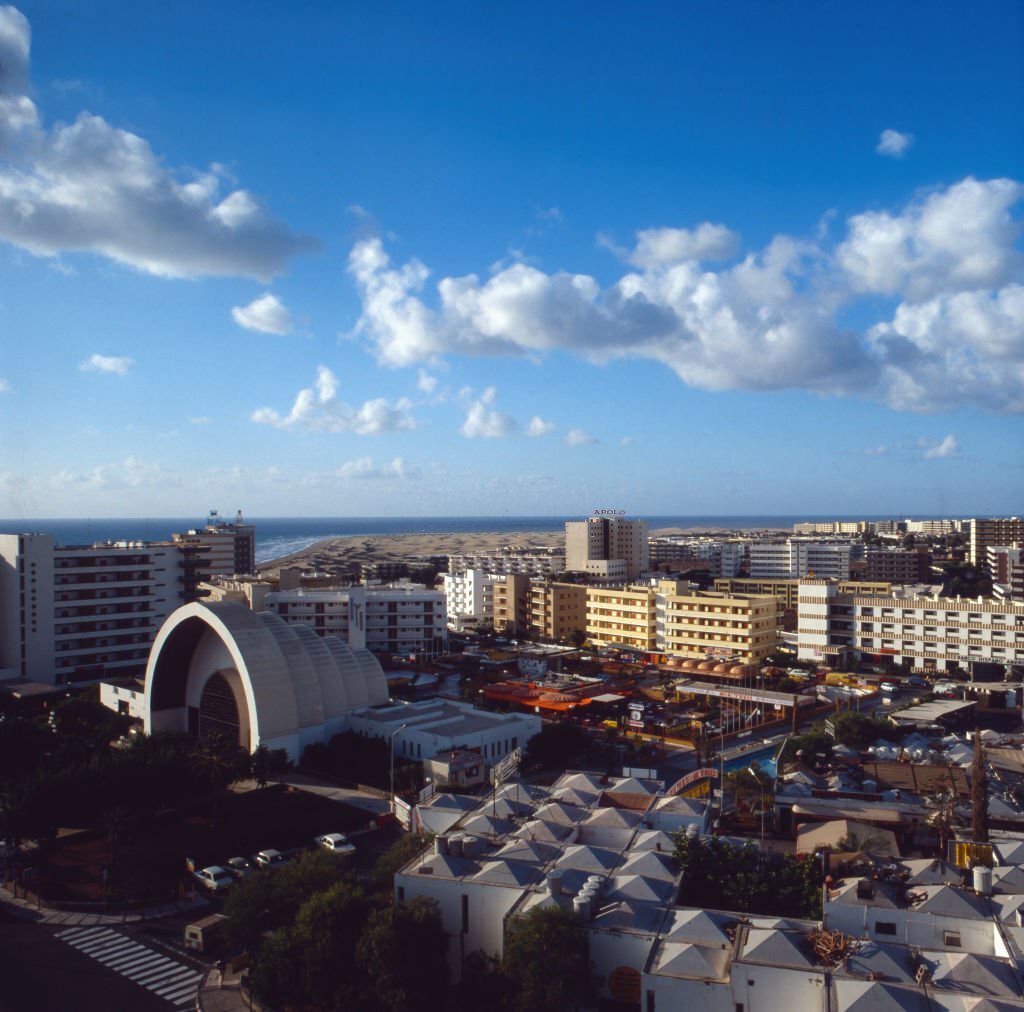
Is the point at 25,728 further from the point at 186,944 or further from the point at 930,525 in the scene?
the point at 930,525

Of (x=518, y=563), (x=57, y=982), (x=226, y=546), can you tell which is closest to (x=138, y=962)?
(x=57, y=982)

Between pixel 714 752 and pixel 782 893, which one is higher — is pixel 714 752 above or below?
below

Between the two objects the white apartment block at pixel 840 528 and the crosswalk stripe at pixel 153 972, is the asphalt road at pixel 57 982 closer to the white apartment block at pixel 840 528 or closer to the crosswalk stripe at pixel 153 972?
the crosswalk stripe at pixel 153 972

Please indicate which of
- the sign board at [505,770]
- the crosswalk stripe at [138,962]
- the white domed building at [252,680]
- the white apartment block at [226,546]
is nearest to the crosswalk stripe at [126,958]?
the crosswalk stripe at [138,962]

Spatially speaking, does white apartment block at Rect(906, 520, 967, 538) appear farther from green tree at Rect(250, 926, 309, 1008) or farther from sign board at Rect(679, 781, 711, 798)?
green tree at Rect(250, 926, 309, 1008)

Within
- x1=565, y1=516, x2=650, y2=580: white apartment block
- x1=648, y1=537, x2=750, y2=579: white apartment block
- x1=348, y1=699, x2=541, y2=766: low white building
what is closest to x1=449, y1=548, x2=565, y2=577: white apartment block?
x1=565, y1=516, x2=650, y2=580: white apartment block

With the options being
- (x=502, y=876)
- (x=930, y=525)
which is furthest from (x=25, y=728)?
(x=930, y=525)
